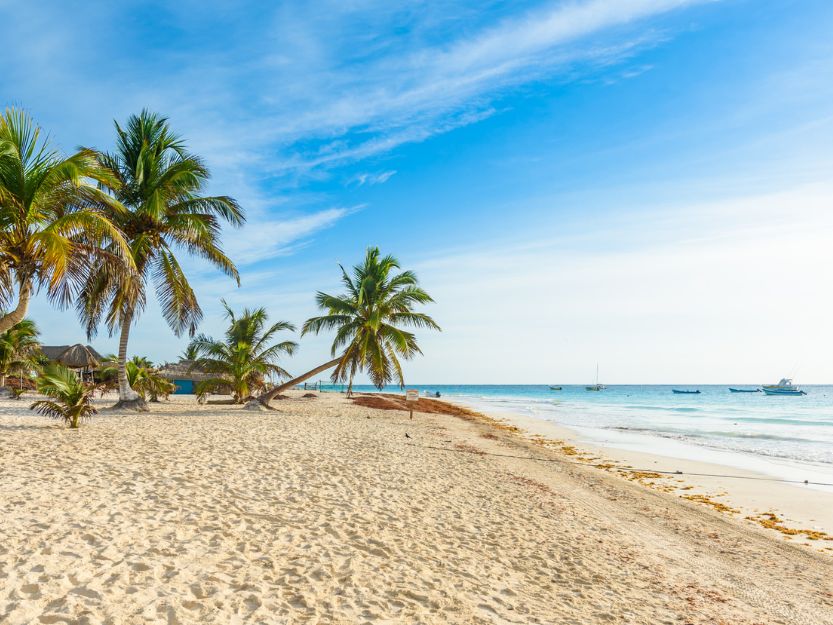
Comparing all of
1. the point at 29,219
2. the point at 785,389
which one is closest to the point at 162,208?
the point at 29,219

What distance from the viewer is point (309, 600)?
147 inches

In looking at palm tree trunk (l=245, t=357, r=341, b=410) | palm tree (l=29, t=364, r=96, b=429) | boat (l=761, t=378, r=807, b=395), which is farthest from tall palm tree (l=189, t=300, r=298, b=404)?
boat (l=761, t=378, r=807, b=395)

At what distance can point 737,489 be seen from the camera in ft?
34.8

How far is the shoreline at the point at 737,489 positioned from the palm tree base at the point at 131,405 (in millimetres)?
13595

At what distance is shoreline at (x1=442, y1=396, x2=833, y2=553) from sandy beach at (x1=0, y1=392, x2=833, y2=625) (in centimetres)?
66

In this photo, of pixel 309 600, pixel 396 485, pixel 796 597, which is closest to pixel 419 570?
pixel 309 600

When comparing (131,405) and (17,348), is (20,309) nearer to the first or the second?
(131,405)

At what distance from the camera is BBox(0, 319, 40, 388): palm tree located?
2466cm

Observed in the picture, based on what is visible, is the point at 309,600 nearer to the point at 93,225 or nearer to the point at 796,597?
the point at 796,597

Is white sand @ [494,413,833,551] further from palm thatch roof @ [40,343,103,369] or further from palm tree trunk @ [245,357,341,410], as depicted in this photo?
palm thatch roof @ [40,343,103,369]

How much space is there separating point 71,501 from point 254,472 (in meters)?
2.51

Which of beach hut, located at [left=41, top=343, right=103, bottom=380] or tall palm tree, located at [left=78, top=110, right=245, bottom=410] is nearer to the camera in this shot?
tall palm tree, located at [left=78, top=110, right=245, bottom=410]

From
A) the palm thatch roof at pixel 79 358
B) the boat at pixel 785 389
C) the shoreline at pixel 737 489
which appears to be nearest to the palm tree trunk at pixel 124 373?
the shoreline at pixel 737 489

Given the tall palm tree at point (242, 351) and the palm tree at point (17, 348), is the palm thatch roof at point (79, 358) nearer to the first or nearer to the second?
the palm tree at point (17, 348)
